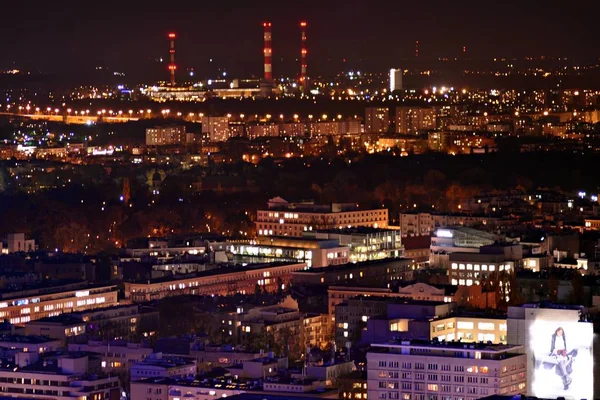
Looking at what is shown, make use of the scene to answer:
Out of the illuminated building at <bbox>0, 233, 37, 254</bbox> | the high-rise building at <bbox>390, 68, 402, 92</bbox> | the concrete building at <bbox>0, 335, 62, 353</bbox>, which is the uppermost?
the high-rise building at <bbox>390, 68, 402, 92</bbox>

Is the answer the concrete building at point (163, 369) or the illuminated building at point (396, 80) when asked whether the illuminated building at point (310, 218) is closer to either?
the concrete building at point (163, 369)

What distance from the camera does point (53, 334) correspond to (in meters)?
24.5

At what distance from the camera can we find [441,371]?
1945cm

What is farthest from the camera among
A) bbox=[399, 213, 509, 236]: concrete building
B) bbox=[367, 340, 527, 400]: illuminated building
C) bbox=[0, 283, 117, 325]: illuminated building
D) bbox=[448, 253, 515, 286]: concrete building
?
bbox=[399, 213, 509, 236]: concrete building

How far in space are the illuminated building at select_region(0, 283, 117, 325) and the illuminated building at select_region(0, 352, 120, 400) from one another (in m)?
5.34

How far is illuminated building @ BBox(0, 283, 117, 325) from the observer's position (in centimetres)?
2683

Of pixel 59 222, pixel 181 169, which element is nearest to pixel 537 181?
pixel 181 169

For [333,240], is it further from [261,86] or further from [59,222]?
[261,86]

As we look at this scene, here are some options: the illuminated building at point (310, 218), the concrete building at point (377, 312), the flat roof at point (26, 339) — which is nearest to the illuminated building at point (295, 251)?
the illuminated building at point (310, 218)

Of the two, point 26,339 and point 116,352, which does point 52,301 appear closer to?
point 26,339

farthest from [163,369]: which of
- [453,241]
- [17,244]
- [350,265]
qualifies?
[17,244]

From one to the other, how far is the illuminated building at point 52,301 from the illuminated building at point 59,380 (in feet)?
17.5

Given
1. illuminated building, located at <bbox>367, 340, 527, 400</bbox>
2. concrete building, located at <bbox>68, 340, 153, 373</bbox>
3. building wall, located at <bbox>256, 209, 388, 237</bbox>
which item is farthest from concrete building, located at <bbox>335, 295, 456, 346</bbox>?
building wall, located at <bbox>256, 209, 388, 237</bbox>

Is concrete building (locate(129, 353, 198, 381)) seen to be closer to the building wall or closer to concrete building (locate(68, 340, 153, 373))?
concrete building (locate(68, 340, 153, 373))
